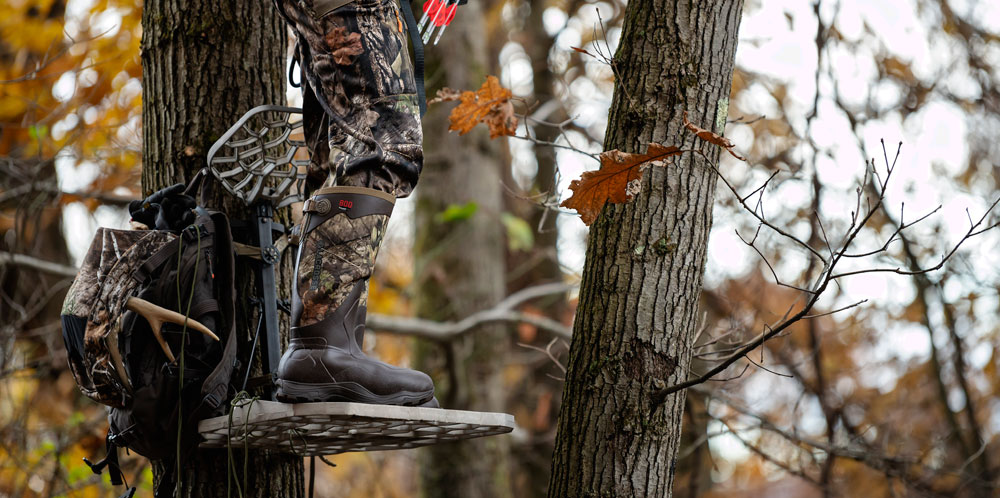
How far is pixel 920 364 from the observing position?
10742mm

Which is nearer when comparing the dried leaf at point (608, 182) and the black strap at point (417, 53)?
the dried leaf at point (608, 182)

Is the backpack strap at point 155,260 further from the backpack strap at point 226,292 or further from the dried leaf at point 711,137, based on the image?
the dried leaf at point 711,137

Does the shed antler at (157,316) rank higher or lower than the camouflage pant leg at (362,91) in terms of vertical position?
lower

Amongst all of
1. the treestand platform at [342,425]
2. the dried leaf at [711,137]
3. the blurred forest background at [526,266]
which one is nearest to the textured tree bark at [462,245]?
the blurred forest background at [526,266]

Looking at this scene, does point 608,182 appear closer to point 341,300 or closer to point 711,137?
point 711,137

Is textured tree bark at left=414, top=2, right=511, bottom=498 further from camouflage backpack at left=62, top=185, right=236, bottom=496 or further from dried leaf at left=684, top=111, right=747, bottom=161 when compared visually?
dried leaf at left=684, top=111, right=747, bottom=161

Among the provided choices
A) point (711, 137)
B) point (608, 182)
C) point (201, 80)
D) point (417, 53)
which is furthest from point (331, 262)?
point (201, 80)

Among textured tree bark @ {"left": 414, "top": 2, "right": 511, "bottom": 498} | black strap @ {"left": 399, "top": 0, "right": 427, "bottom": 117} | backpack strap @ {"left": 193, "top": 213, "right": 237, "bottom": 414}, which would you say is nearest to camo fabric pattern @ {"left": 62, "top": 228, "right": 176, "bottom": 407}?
backpack strap @ {"left": 193, "top": 213, "right": 237, "bottom": 414}

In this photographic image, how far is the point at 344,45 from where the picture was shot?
2.29 metres

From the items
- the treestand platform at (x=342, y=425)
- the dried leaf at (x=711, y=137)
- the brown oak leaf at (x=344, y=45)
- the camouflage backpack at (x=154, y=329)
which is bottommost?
the treestand platform at (x=342, y=425)

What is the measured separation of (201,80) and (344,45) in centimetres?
104

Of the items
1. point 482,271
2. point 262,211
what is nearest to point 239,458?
point 262,211

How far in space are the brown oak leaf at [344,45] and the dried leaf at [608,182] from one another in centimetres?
69

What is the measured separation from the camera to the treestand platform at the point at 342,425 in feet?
6.78
